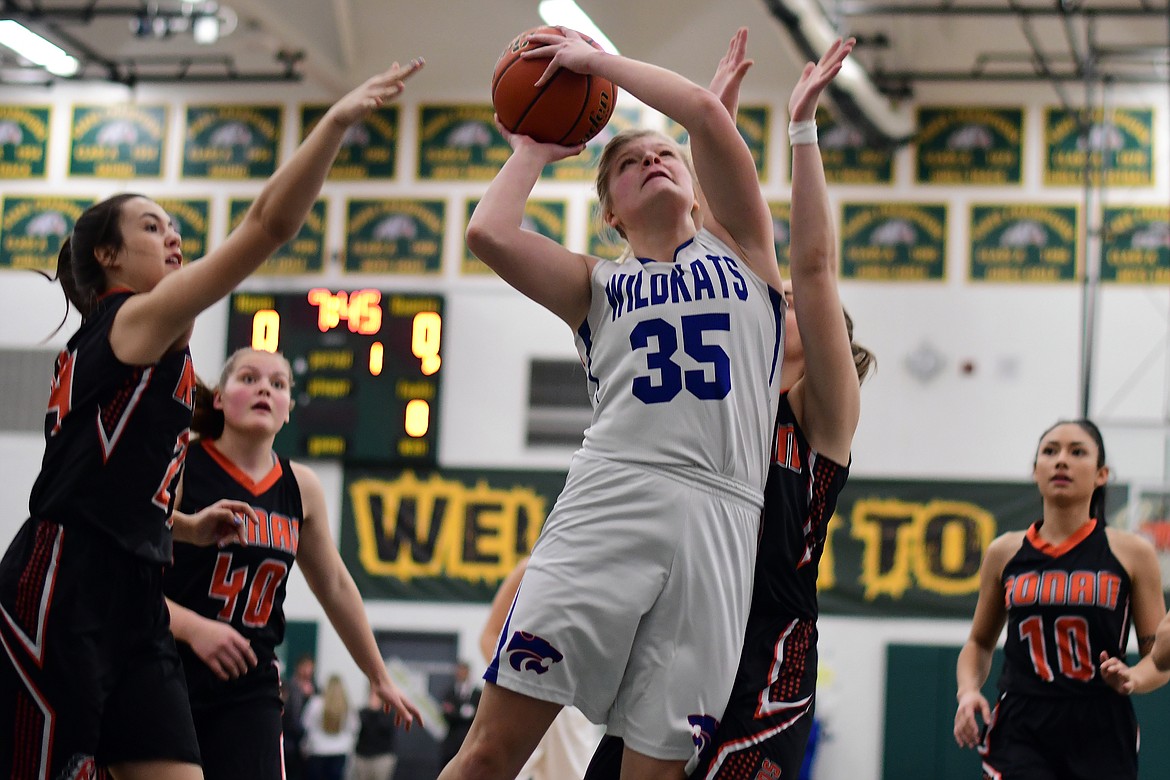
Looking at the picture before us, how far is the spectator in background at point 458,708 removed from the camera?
11.2 meters

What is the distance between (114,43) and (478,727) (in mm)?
13435

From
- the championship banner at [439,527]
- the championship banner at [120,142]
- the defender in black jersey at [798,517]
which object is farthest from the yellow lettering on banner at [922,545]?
the defender in black jersey at [798,517]

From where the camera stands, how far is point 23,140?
14594 mm

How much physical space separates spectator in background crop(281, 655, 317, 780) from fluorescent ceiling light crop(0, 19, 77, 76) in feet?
20.3

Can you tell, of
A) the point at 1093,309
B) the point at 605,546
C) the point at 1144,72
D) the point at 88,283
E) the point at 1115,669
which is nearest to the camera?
the point at 605,546

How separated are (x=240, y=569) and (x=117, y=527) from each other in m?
0.96

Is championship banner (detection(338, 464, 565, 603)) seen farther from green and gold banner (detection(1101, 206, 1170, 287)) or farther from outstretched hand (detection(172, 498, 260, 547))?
outstretched hand (detection(172, 498, 260, 547))

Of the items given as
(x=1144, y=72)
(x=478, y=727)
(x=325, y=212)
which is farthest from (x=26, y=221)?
(x=478, y=727)

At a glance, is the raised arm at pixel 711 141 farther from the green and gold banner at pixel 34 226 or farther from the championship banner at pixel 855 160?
the green and gold banner at pixel 34 226

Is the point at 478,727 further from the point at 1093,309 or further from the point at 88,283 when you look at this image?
the point at 1093,309

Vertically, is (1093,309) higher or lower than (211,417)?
higher

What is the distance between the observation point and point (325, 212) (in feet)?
45.8

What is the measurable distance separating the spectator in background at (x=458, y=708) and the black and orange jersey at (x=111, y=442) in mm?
8164

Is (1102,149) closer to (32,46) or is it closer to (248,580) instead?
(32,46)
